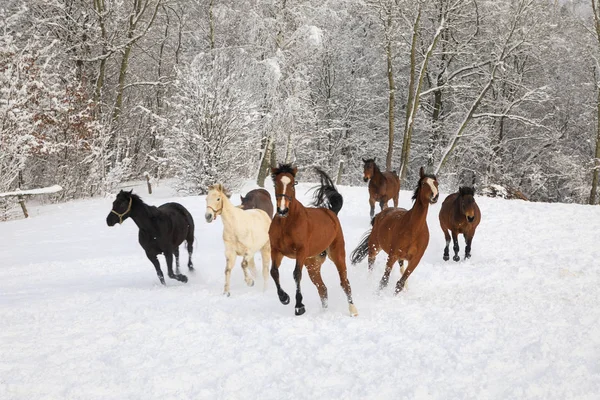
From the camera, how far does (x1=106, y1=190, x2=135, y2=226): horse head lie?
629 centimetres

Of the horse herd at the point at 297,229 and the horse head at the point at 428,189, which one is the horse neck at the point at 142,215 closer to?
the horse herd at the point at 297,229

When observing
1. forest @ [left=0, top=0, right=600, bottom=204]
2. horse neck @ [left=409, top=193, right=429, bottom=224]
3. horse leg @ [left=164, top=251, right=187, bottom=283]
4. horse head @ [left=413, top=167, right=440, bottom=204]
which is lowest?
horse leg @ [left=164, top=251, right=187, bottom=283]

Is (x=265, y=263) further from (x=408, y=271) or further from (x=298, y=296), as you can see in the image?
(x=408, y=271)

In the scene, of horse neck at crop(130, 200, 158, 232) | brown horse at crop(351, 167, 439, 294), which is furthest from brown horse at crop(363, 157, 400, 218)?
horse neck at crop(130, 200, 158, 232)

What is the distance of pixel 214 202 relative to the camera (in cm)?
596

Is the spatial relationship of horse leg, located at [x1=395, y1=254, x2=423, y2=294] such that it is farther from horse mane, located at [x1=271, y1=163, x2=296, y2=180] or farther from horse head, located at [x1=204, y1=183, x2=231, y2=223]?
horse head, located at [x1=204, y1=183, x2=231, y2=223]

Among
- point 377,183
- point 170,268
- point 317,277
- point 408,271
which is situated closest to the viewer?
point 317,277

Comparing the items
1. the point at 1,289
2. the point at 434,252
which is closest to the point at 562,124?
the point at 434,252

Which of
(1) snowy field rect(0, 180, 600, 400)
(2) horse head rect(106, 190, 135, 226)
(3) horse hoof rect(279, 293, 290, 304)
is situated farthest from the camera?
(2) horse head rect(106, 190, 135, 226)

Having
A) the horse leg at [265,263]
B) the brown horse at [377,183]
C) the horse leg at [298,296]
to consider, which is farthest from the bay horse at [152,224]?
the brown horse at [377,183]

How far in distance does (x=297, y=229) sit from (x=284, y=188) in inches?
21.3

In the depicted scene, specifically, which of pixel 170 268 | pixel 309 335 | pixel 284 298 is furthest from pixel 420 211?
pixel 170 268

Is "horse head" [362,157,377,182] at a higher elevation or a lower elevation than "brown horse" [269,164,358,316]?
higher

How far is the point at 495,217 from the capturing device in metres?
11.9
